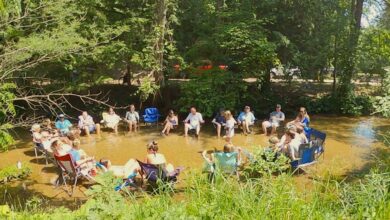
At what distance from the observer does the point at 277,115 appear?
44.4ft

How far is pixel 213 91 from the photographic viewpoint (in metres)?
15.6

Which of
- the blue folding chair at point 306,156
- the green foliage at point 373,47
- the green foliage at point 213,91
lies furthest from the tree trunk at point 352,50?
the blue folding chair at point 306,156

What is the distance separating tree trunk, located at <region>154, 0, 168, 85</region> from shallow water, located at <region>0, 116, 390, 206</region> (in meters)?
2.51

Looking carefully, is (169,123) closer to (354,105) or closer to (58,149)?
(58,149)

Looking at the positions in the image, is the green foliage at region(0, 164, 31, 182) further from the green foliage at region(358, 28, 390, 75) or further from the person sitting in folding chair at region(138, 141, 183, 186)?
the green foliage at region(358, 28, 390, 75)

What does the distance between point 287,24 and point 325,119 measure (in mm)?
4571

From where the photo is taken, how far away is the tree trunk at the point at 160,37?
1574 cm

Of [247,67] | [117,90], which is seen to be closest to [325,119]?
[247,67]

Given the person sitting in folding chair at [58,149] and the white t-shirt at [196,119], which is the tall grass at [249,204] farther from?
the white t-shirt at [196,119]

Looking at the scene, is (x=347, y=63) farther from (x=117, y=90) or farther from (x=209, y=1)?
(x=117, y=90)

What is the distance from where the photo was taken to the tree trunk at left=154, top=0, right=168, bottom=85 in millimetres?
15742

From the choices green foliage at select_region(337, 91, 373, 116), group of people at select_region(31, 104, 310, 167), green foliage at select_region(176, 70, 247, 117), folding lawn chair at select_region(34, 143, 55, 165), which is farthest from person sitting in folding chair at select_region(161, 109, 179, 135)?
green foliage at select_region(337, 91, 373, 116)

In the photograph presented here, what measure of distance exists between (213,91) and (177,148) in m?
4.32

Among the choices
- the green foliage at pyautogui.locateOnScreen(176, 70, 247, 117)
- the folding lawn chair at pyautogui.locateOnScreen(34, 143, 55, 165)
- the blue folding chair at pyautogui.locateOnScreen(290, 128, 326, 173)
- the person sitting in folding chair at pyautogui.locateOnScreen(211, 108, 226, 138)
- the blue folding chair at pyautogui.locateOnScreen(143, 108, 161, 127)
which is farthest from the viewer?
the green foliage at pyautogui.locateOnScreen(176, 70, 247, 117)
